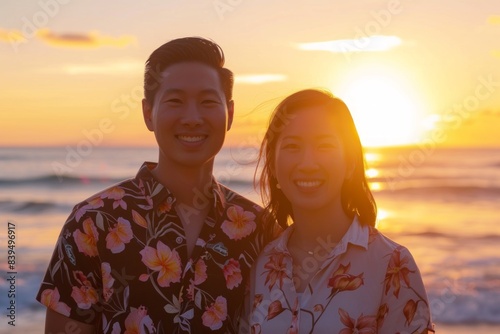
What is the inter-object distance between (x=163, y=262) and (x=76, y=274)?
44cm

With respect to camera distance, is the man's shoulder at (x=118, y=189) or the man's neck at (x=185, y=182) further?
the man's neck at (x=185, y=182)

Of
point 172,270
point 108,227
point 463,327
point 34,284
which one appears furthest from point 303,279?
point 34,284

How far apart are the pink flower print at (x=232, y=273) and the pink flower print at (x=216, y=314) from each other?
10cm

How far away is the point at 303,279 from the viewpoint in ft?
12.7

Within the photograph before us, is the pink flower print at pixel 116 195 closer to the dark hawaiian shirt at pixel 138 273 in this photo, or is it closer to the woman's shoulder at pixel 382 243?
the dark hawaiian shirt at pixel 138 273

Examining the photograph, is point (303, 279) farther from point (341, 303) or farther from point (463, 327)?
point (463, 327)

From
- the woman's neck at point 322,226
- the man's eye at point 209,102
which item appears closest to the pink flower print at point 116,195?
the man's eye at point 209,102

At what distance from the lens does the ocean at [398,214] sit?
11.2 metres

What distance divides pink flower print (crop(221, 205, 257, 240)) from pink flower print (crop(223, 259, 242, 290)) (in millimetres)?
151

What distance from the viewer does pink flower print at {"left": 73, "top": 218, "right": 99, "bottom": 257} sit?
381cm

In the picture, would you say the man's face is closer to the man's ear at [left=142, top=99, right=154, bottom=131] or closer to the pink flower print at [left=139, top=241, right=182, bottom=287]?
the man's ear at [left=142, top=99, right=154, bottom=131]

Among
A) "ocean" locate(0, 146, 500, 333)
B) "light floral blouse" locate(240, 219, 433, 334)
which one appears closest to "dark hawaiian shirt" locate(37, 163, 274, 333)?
"light floral blouse" locate(240, 219, 433, 334)

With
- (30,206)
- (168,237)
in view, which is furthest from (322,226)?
(30,206)

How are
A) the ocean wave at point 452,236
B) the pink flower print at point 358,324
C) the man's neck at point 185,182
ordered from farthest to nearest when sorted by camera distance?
the ocean wave at point 452,236
the man's neck at point 185,182
the pink flower print at point 358,324
